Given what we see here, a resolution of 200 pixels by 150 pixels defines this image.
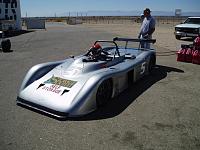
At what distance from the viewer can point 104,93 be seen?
213 inches

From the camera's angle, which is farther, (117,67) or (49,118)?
(117,67)

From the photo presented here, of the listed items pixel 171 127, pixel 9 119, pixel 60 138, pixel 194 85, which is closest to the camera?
pixel 60 138

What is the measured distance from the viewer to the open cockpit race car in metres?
4.86

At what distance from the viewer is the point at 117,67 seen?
19.8 feet

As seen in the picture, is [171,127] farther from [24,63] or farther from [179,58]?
[24,63]

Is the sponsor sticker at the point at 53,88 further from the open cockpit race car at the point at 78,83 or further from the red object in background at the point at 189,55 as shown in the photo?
Result: the red object in background at the point at 189,55

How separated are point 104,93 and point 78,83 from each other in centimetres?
58

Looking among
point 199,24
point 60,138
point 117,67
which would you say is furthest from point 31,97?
point 199,24

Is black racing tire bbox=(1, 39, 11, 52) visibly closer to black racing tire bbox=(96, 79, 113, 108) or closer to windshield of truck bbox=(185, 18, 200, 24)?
black racing tire bbox=(96, 79, 113, 108)

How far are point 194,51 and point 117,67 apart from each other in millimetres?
4682

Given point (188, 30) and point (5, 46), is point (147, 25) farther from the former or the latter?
point (188, 30)

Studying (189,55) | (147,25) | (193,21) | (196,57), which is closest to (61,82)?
(147,25)

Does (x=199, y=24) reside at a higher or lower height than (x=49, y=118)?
higher

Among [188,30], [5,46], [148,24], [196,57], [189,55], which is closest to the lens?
[148,24]
